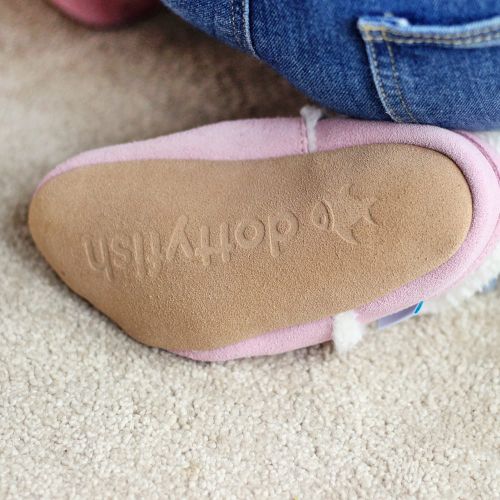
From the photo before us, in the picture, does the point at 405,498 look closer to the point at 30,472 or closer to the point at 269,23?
the point at 30,472

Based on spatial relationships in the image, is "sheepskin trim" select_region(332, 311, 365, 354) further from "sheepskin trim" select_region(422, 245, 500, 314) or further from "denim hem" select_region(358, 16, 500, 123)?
"denim hem" select_region(358, 16, 500, 123)

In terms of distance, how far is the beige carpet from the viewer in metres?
0.60

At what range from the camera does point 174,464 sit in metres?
0.61

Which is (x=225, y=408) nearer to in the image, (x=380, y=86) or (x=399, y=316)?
(x=399, y=316)

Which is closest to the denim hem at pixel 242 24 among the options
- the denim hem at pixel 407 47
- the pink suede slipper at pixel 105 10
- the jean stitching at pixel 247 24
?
the jean stitching at pixel 247 24

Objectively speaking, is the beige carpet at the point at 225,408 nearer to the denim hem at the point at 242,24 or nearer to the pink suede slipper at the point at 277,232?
the pink suede slipper at the point at 277,232

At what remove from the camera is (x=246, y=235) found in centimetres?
63

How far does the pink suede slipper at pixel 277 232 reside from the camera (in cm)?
60

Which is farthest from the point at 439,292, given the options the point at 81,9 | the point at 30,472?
the point at 81,9

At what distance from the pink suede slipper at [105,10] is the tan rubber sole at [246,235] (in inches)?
9.0

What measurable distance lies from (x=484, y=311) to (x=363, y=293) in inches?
6.5

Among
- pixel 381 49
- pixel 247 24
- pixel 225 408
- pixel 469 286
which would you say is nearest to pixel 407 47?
pixel 381 49

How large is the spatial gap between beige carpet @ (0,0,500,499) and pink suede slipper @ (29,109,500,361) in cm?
3

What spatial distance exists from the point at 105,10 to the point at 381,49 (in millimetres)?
380
